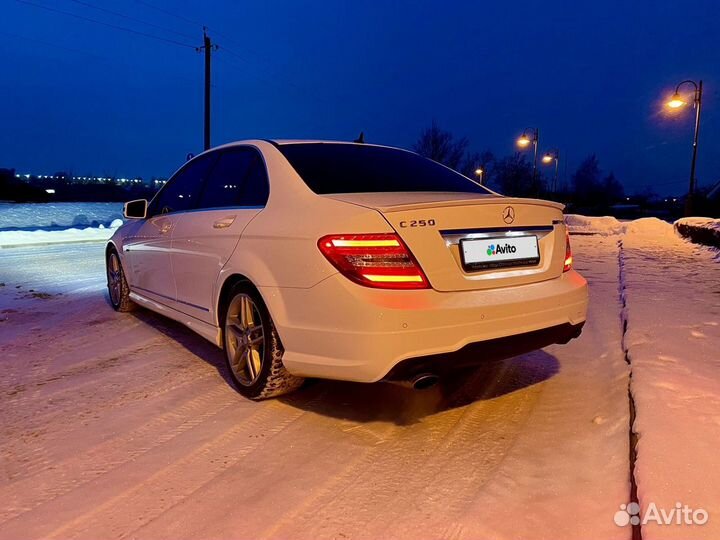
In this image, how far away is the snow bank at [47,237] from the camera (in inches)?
493

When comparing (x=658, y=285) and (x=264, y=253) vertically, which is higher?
(x=264, y=253)

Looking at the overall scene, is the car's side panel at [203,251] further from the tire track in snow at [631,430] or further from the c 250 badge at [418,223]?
the tire track in snow at [631,430]

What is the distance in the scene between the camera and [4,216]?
15.9 metres

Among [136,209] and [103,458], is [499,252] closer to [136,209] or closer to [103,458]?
[103,458]

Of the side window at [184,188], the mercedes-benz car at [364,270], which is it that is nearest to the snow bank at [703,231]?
the mercedes-benz car at [364,270]

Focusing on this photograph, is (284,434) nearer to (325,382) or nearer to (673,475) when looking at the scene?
(325,382)

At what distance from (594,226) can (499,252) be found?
22.0 m

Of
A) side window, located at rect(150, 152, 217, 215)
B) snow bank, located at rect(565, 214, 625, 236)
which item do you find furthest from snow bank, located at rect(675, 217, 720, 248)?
side window, located at rect(150, 152, 217, 215)

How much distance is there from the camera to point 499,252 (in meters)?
2.89

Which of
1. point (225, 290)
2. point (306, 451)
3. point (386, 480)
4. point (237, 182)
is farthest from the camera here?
point (237, 182)

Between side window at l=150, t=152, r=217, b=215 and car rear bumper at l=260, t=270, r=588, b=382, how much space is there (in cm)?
175

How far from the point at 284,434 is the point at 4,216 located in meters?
16.3

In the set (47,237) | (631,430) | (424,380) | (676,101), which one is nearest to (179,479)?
(424,380)

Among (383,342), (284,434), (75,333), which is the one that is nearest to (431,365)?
(383,342)
